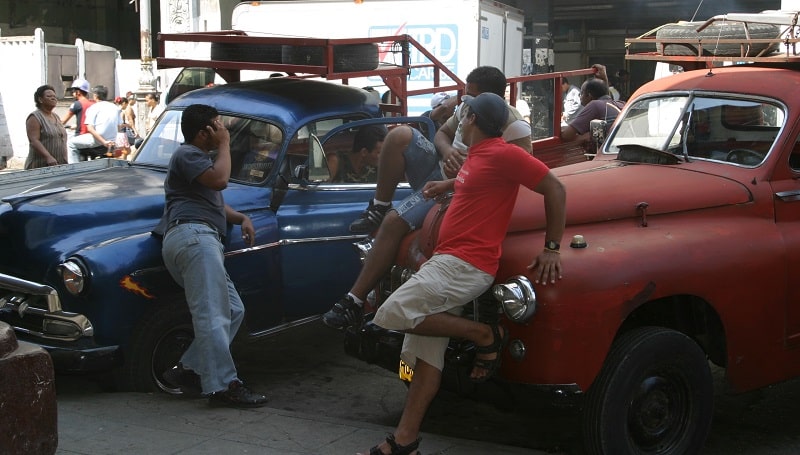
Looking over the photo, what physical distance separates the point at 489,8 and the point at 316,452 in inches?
481

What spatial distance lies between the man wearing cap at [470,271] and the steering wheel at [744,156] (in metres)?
1.54

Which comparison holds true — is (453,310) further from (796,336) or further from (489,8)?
(489,8)

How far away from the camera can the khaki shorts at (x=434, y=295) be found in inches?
179

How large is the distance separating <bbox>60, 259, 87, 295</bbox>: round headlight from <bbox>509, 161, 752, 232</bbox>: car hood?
2477mm

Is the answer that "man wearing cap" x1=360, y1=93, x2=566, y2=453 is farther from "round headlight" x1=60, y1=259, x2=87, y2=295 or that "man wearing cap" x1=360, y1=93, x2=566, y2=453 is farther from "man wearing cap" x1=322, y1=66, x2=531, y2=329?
"round headlight" x1=60, y1=259, x2=87, y2=295

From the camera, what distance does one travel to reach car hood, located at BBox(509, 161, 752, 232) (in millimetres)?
4984

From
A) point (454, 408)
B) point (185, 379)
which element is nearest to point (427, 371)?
point (454, 408)

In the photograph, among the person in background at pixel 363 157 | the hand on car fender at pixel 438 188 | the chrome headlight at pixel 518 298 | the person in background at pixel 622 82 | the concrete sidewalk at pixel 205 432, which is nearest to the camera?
the chrome headlight at pixel 518 298

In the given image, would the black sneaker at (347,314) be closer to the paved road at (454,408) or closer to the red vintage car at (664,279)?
the red vintage car at (664,279)

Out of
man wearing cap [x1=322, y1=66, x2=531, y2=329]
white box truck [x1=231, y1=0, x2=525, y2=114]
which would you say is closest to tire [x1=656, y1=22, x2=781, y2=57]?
man wearing cap [x1=322, y1=66, x2=531, y2=329]

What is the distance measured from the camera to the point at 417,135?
6.46 m

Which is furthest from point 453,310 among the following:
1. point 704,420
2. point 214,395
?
point 214,395

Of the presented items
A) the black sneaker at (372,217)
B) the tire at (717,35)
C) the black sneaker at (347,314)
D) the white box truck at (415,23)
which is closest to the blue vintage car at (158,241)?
the black sneaker at (372,217)

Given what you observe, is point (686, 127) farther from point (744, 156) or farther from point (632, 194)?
point (632, 194)
